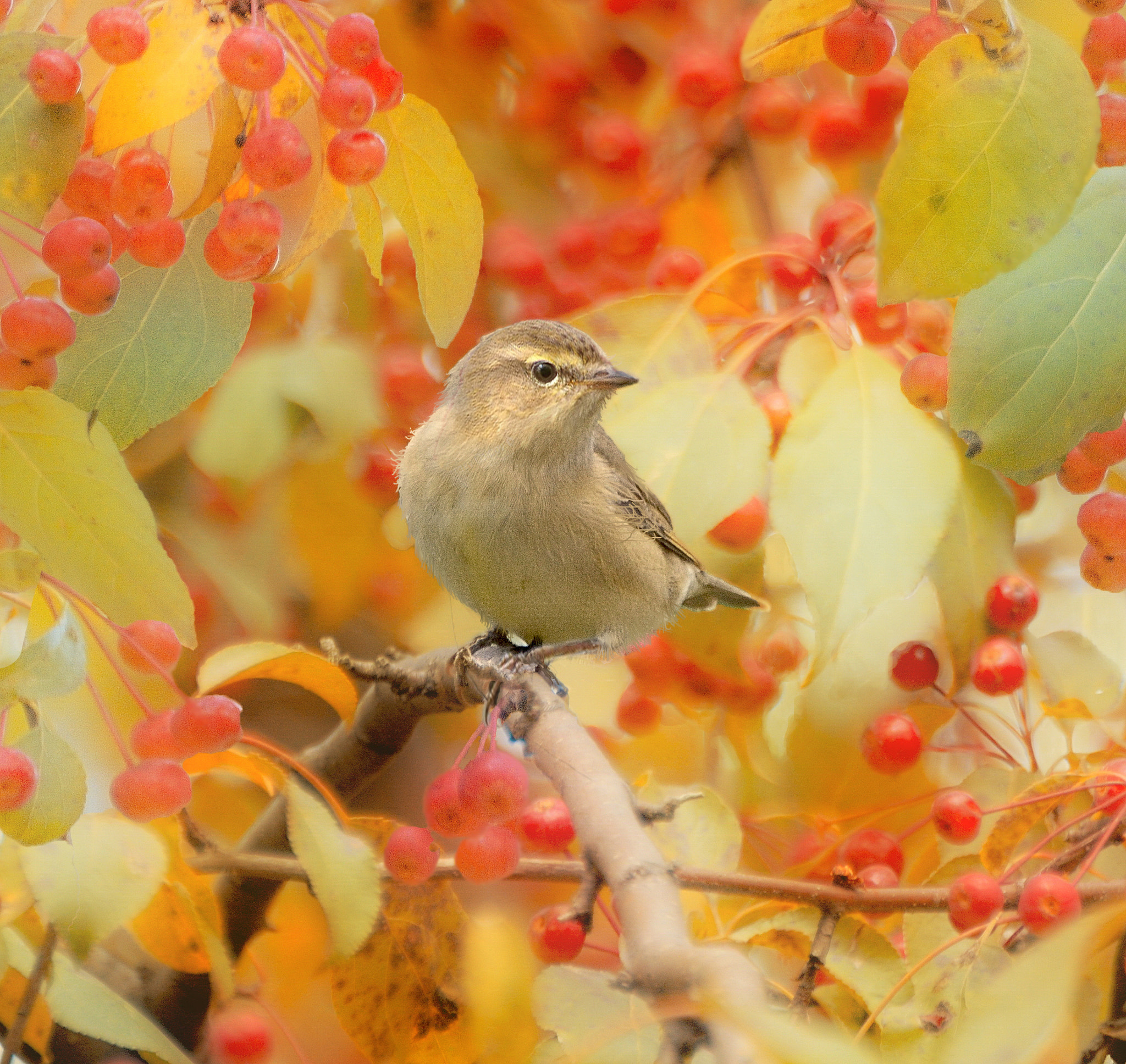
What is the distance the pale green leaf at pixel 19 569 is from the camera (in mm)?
1622

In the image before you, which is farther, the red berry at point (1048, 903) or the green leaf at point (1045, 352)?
the red berry at point (1048, 903)

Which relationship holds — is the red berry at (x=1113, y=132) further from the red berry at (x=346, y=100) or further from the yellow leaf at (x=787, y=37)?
the red berry at (x=346, y=100)

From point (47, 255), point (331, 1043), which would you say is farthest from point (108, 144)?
point (331, 1043)

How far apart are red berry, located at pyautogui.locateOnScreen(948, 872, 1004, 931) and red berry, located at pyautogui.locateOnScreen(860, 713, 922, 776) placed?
77 cm

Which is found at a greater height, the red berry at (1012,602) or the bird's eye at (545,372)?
the bird's eye at (545,372)

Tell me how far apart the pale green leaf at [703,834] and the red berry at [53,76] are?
1700 millimetres

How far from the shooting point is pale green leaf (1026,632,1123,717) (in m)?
2.59

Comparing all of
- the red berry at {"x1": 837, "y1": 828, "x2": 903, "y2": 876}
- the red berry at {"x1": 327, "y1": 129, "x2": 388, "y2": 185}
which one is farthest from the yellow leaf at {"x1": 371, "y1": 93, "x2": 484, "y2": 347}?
the red berry at {"x1": 837, "y1": 828, "x2": 903, "y2": 876}

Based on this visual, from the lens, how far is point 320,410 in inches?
123

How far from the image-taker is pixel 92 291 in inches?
70.6

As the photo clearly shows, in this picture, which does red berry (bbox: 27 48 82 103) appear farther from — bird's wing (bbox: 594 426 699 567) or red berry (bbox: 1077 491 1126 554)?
bird's wing (bbox: 594 426 699 567)

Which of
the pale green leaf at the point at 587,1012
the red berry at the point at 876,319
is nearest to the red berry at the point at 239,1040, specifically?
the pale green leaf at the point at 587,1012

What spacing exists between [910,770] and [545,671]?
1078mm

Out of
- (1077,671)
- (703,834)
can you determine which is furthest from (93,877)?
(1077,671)
